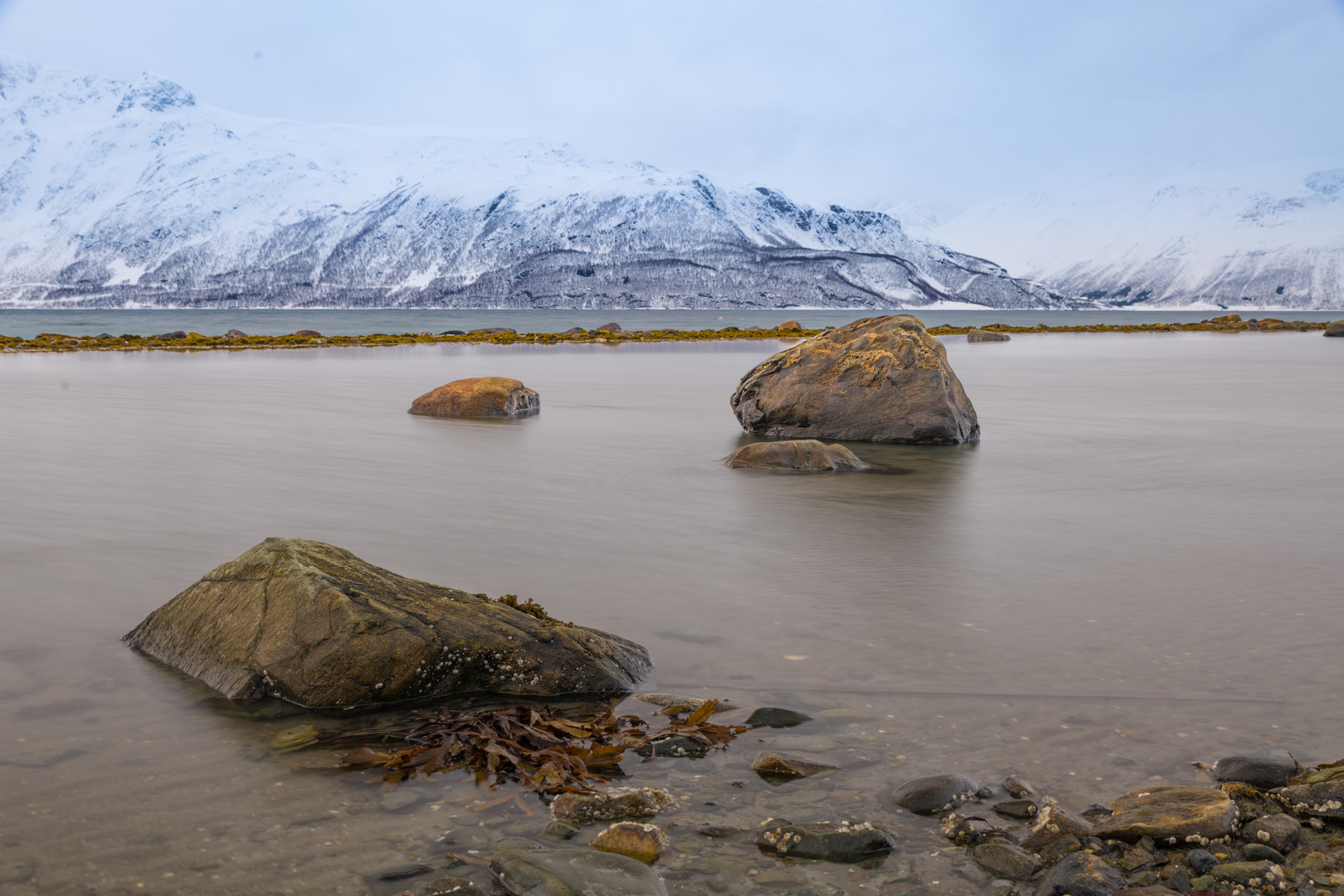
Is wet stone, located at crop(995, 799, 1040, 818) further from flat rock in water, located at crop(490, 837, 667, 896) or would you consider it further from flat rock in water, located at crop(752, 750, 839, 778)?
flat rock in water, located at crop(490, 837, 667, 896)

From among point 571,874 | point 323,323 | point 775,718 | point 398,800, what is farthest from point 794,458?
point 323,323

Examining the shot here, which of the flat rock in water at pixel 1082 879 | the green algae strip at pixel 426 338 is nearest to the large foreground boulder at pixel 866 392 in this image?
the flat rock in water at pixel 1082 879

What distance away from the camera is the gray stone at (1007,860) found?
9.39ft

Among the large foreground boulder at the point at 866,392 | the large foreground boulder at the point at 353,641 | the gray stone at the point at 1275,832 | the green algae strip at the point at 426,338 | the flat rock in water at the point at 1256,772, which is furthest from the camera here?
the green algae strip at the point at 426,338

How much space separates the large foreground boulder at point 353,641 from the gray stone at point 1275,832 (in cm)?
234

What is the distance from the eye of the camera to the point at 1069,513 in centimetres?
818

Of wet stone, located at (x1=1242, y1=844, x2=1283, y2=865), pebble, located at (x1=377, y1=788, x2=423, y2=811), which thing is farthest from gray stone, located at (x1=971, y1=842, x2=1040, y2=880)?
pebble, located at (x1=377, y1=788, x2=423, y2=811)

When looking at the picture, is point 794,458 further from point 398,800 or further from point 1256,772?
point 398,800

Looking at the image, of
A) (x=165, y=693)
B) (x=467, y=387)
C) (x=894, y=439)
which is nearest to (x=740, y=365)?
(x=467, y=387)

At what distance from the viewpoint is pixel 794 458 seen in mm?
10461

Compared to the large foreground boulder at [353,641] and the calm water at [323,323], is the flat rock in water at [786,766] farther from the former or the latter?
the calm water at [323,323]

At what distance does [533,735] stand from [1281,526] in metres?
6.50

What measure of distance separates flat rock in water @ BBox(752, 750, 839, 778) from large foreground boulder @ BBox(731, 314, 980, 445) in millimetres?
9505

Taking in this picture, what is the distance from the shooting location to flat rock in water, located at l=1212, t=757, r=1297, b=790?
3.35m
